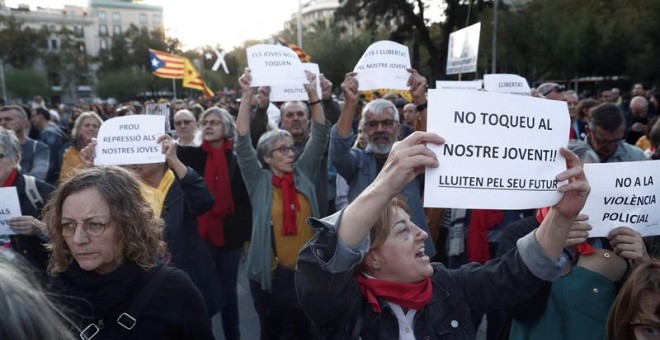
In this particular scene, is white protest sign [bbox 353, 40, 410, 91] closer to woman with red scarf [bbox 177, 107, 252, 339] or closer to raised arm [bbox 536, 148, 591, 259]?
woman with red scarf [bbox 177, 107, 252, 339]

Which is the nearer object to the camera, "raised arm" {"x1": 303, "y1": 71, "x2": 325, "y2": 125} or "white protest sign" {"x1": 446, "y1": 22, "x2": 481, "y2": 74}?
"raised arm" {"x1": 303, "y1": 71, "x2": 325, "y2": 125}

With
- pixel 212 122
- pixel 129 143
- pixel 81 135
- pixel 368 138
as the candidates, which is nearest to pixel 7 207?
pixel 129 143

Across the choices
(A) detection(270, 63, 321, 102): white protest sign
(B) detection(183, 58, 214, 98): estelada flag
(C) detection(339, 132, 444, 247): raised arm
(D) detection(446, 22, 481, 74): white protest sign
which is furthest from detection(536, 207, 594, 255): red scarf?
(B) detection(183, 58, 214, 98): estelada flag

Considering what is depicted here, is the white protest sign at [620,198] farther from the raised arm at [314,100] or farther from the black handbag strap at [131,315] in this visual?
the raised arm at [314,100]

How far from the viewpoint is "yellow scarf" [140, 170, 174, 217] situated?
11.1ft

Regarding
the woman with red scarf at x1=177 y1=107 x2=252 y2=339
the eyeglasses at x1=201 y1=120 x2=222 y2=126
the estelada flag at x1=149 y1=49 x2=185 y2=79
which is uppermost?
the estelada flag at x1=149 y1=49 x2=185 y2=79

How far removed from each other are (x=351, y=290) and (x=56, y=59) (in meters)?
69.4

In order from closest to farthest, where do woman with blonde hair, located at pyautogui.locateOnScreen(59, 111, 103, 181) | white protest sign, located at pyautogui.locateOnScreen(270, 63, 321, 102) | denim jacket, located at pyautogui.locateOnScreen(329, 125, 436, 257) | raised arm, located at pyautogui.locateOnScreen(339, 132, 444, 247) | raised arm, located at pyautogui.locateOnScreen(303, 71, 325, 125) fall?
1. raised arm, located at pyautogui.locateOnScreen(339, 132, 444, 247)
2. denim jacket, located at pyautogui.locateOnScreen(329, 125, 436, 257)
3. raised arm, located at pyautogui.locateOnScreen(303, 71, 325, 125)
4. white protest sign, located at pyautogui.locateOnScreen(270, 63, 321, 102)
5. woman with blonde hair, located at pyautogui.locateOnScreen(59, 111, 103, 181)

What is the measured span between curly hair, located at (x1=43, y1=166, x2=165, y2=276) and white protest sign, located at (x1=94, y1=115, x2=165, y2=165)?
134cm

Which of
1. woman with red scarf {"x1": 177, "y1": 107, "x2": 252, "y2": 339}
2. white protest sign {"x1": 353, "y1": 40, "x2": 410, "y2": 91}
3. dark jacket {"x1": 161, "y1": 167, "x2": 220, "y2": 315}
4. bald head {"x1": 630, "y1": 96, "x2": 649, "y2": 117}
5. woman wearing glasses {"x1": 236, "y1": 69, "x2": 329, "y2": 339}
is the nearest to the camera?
dark jacket {"x1": 161, "y1": 167, "x2": 220, "y2": 315}

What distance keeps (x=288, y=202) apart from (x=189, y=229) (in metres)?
0.69

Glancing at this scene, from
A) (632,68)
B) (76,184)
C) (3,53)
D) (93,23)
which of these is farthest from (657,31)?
(93,23)

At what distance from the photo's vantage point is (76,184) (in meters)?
2.19

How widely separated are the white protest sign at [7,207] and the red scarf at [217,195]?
1.60 meters
